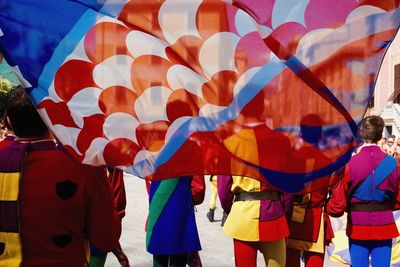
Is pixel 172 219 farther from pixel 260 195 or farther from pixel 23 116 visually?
pixel 23 116

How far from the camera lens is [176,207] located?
14.1 ft

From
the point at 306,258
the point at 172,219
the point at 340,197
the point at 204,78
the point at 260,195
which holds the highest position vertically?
the point at 204,78

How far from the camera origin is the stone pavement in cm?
616

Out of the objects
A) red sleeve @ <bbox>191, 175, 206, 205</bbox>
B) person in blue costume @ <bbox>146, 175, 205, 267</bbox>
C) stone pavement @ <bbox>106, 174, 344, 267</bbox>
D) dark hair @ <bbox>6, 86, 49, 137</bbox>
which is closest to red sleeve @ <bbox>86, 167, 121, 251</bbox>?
dark hair @ <bbox>6, 86, 49, 137</bbox>

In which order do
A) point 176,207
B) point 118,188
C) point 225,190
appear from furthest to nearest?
point 118,188 → point 176,207 → point 225,190

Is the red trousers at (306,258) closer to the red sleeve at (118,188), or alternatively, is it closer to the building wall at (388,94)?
the red sleeve at (118,188)

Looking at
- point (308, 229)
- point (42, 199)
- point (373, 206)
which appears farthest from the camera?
point (373, 206)

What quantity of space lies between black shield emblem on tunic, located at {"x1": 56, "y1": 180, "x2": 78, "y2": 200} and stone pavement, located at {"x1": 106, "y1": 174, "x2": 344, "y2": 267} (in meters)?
3.61

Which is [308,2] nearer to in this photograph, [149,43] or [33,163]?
[149,43]

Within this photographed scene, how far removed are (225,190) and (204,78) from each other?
1.99 meters

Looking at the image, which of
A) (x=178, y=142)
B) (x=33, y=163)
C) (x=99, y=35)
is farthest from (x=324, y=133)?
(x=33, y=163)

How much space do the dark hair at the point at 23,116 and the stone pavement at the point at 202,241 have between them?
11.9ft

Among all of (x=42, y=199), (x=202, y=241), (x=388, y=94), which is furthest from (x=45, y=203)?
(x=388, y=94)

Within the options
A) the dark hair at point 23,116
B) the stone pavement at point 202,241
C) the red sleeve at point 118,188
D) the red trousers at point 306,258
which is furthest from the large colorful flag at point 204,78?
the stone pavement at point 202,241
